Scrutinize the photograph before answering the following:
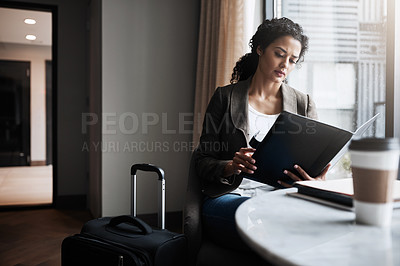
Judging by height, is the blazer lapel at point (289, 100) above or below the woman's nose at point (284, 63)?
below

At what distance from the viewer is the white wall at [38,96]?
6891 millimetres

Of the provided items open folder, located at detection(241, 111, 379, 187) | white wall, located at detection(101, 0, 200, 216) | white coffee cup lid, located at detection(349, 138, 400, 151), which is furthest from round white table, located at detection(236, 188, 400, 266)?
white wall, located at detection(101, 0, 200, 216)

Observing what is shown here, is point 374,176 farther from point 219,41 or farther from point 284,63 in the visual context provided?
point 219,41


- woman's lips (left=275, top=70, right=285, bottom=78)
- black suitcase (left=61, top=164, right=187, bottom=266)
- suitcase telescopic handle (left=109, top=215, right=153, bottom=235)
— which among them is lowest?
black suitcase (left=61, top=164, right=187, bottom=266)

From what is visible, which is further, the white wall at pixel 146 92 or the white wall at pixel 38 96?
the white wall at pixel 38 96

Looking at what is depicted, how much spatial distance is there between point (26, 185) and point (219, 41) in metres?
3.61

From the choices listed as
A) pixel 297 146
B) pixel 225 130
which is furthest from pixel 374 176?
pixel 225 130

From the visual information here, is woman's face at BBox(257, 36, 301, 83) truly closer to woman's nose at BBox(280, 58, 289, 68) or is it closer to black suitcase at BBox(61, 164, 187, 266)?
woman's nose at BBox(280, 58, 289, 68)

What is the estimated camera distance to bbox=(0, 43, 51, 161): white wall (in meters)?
6.89

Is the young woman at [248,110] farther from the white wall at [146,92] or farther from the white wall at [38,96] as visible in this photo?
the white wall at [38,96]

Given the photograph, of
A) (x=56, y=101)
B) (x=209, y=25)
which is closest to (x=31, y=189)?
(x=56, y=101)

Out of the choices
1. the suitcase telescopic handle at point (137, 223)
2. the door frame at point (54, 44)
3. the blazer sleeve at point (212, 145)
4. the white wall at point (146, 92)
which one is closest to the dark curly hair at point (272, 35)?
the blazer sleeve at point (212, 145)

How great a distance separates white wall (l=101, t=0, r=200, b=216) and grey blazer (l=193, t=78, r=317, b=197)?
1.46m

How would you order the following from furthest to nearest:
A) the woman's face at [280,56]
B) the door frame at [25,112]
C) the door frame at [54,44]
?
the door frame at [25,112]
the door frame at [54,44]
the woman's face at [280,56]
